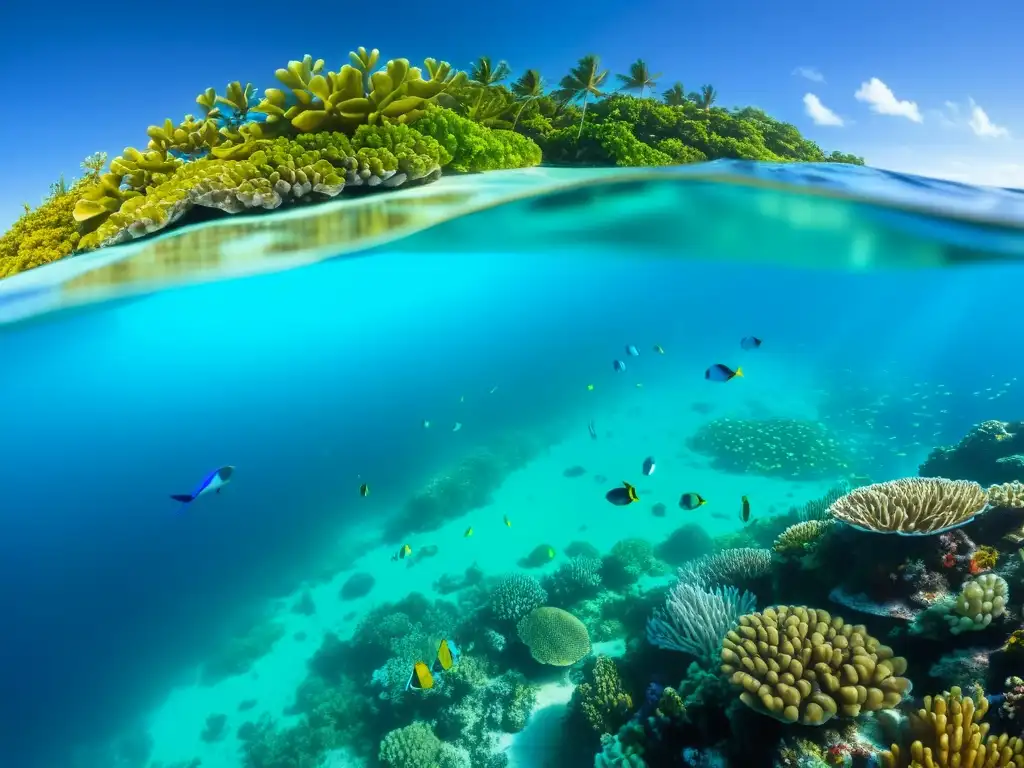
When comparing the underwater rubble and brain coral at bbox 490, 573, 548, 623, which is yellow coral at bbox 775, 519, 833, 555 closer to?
the underwater rubble

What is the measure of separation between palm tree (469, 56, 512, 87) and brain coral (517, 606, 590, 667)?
12203 mm

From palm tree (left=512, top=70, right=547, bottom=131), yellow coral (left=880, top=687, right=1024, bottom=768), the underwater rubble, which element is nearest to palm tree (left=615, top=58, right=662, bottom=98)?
palm tree (left=512, top=70, right=547, bottom=131)

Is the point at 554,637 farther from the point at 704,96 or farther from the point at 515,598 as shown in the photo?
the point at 704,96

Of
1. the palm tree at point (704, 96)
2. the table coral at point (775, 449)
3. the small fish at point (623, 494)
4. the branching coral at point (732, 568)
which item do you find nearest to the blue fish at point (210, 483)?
the small fish at point (623, 494)

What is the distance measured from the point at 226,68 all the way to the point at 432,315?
2342cm

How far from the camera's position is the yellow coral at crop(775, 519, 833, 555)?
5680mm

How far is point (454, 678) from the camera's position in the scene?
8.66 meters

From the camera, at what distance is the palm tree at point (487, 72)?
12289 mm

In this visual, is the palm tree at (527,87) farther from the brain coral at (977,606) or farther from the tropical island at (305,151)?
the brain coral at (977,606)

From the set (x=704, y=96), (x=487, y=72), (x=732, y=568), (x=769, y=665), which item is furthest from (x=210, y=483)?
(x=704, y=96)

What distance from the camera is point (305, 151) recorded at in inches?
336

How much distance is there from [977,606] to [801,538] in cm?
230

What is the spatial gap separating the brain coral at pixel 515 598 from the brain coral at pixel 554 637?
2.00 ft

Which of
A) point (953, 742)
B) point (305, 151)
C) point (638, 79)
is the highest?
point (638, 79)
